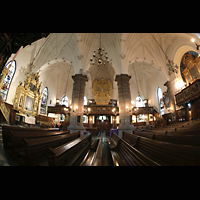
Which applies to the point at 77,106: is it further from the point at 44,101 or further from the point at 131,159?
the point at 44,101

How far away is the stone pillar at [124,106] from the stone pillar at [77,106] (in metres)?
4.41

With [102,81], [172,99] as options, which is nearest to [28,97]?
[102,81]

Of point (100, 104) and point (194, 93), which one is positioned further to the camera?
point (100, 104)

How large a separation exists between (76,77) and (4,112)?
301 inches

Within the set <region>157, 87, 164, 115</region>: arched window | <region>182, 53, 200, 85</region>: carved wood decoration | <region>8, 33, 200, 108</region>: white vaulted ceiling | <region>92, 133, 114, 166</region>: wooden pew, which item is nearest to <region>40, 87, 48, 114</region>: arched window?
<region>8, 33, 200, 108</region>: white vaulted ceiling

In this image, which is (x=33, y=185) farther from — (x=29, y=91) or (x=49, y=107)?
(x=49, y=107)

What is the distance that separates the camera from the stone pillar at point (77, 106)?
31.9 feet

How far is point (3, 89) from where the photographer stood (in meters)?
10.5

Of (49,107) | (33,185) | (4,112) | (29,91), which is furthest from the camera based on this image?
(49,107)

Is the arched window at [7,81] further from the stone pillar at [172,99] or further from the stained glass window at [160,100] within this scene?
the stained glass window at [160,100]

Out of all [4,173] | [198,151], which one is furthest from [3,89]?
[198,151]

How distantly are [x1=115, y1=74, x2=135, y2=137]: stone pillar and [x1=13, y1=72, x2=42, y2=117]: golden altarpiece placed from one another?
12.9m

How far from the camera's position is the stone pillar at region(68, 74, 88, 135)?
971 cm

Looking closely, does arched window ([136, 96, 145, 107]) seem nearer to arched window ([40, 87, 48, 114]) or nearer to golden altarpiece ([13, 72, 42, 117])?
arched window ([40, 87, 48, 114])
